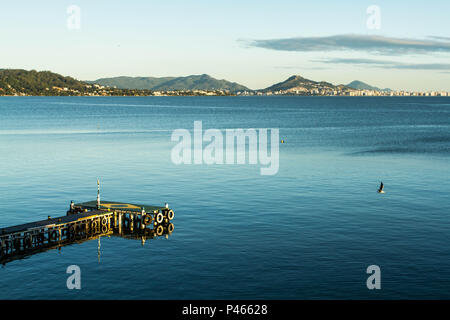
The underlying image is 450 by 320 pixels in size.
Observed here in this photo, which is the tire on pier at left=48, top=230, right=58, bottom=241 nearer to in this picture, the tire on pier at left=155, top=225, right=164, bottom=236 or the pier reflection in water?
the pier reflection in water

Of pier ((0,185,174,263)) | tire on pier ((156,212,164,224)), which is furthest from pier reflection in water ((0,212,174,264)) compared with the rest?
tire on pier ((156,212,164,224))

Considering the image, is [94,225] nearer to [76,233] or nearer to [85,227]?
→ [85,227]

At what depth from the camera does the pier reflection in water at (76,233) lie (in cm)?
4012

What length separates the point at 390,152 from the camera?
108000 mm

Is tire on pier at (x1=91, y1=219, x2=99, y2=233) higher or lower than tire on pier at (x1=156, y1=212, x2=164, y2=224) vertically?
lower

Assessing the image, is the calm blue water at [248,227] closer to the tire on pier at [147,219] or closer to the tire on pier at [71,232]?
the tire on pier at [71,232]

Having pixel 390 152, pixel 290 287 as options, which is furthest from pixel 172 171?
pixel 390 152

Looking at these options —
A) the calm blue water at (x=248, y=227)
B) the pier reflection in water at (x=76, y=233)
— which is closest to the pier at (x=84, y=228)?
the pier reflection in water at (x=76, y=233)

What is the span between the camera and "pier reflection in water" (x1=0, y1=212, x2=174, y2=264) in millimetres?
40116

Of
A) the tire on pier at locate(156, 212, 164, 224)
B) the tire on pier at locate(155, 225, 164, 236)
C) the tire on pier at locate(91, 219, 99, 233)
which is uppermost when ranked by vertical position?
the tire on pier at locate(156, 212, 164, 224)

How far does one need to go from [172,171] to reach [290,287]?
1912 inches

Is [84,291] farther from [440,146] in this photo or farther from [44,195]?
[440,146]

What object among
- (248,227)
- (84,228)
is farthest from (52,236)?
(248,227)

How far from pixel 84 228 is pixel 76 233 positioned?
46.7 inches
